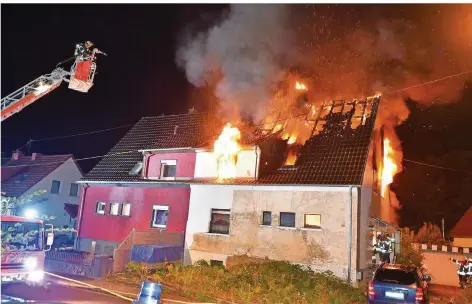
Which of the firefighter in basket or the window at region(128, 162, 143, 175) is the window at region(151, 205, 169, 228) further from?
the firefighter in basket

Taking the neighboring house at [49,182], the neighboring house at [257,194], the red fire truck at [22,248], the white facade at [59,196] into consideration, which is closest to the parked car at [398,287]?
the neighboring house at [257,194]

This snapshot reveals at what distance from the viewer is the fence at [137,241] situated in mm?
15062

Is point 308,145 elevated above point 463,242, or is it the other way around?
point 308,145

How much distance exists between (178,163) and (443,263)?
15.0 m

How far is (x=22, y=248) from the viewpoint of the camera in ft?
32.1

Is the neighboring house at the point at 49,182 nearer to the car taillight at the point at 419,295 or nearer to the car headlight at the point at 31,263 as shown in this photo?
the car headlight at the point at 31,263

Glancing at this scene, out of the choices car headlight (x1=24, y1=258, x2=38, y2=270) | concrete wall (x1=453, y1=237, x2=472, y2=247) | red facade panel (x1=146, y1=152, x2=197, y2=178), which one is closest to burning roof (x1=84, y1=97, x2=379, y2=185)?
red facade panel (x1=146, y1=152, x2=197, y2=178)

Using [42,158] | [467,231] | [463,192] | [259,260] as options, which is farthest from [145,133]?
[463,192]

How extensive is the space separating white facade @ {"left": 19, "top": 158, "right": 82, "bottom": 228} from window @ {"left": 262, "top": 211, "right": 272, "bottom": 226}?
22768mm

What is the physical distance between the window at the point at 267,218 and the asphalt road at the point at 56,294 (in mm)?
6904

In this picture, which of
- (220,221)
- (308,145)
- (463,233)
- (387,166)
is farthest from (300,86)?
(463,233)

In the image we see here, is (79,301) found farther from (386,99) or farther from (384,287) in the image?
(386,99)

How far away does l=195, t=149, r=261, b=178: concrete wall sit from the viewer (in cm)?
1700

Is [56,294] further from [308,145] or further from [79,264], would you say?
[308,145]
